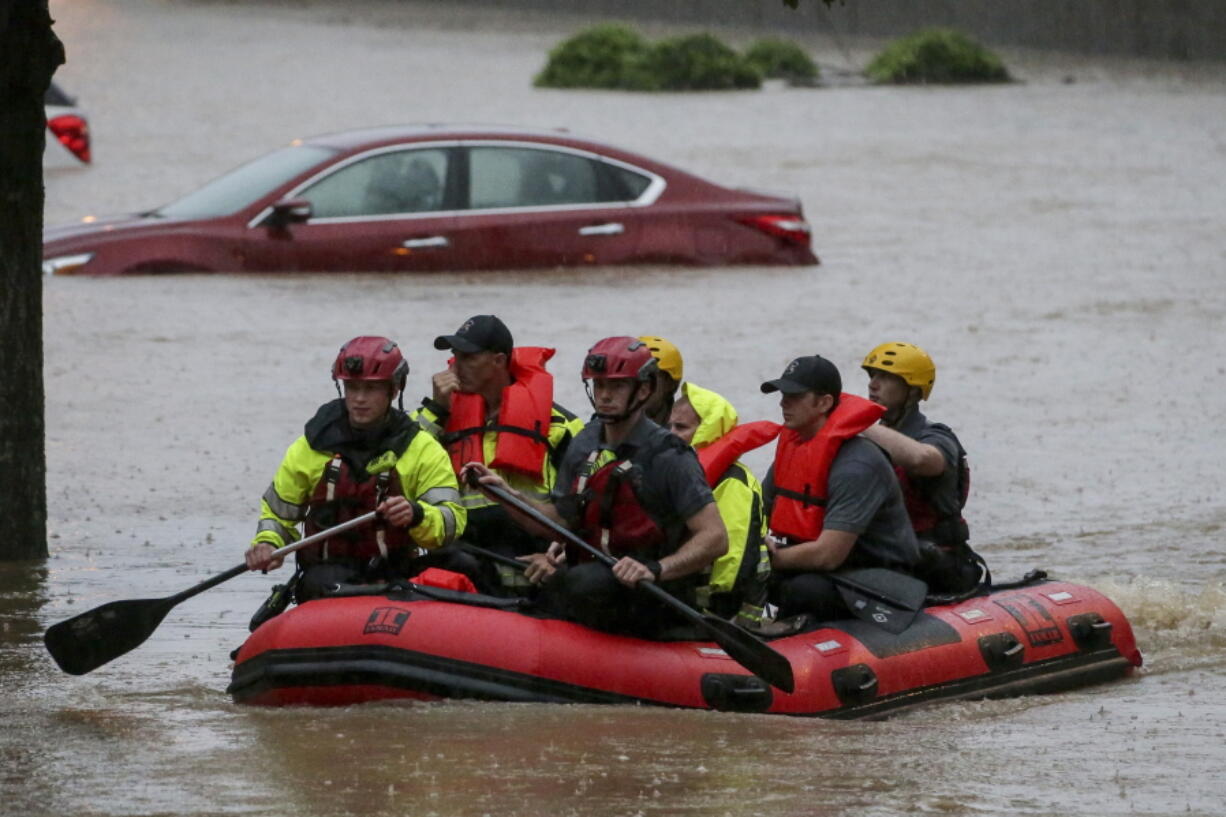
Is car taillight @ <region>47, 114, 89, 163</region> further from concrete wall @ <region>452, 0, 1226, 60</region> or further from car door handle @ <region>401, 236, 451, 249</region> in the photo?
concrete wall @ <region>452, 0, 1226, 60</region>

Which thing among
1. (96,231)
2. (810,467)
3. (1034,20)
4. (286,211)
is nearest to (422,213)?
(286,211)

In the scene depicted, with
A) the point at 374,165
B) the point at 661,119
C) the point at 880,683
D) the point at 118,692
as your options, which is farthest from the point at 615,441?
the point at 661,119

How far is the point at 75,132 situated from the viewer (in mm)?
25500

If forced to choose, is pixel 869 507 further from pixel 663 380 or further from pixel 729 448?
pixel 663 380

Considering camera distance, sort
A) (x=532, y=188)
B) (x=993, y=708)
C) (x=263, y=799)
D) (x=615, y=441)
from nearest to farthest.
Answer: (x=263, y=799) → (x=615, y=441) → (x=993, y=708) → (x=532, y=188)

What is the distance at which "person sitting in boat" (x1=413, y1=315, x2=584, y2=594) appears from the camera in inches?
350

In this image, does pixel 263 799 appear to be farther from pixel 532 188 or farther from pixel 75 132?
pixel 75 132

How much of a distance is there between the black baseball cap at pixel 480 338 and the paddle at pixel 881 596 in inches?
60.6

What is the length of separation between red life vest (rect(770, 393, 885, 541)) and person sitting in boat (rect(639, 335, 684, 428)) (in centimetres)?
45

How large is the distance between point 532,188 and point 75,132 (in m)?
9.00

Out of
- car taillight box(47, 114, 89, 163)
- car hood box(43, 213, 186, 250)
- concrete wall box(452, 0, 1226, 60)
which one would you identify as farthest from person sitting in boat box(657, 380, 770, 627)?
concrete wall box(452, 0, 1226, 60)

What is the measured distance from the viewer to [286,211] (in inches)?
690

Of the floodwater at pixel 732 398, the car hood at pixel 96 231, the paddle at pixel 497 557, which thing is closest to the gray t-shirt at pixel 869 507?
the floodwater at pixel 732 398

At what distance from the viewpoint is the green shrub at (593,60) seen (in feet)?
122
